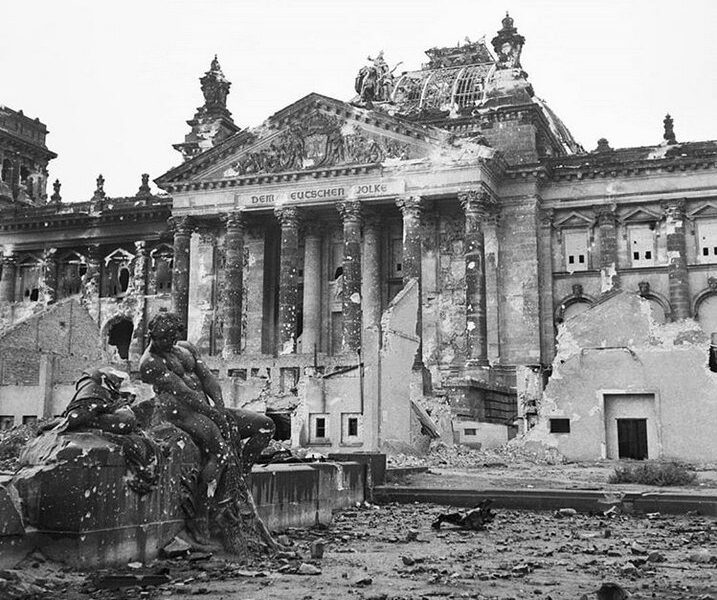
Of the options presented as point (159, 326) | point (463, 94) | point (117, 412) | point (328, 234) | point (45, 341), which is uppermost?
point (463, 94)

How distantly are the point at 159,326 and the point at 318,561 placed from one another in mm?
2593

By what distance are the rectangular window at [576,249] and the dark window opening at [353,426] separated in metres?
17.2

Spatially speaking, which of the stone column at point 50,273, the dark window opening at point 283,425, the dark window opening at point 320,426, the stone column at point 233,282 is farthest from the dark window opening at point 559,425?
the stone column at point 50,273

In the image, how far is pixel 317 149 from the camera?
3994 centimetres

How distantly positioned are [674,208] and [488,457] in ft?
57.3

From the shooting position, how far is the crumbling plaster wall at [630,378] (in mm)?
23344

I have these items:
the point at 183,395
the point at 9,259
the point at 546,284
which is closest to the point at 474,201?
the point at 546,284

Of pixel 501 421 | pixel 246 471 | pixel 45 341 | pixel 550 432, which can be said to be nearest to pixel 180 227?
pixel 45 341

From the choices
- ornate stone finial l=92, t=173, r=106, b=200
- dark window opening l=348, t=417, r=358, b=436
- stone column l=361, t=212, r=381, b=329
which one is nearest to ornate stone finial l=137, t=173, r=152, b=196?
ornate stone finial l=92, t=173, r=106, b=200

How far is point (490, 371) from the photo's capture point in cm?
3606

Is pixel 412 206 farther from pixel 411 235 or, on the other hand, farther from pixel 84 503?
pixel 84 503

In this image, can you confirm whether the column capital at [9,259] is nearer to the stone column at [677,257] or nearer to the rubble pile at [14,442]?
the rubble pile at [14,442]

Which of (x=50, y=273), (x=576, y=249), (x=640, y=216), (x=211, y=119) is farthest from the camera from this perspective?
(x=50, y=273)

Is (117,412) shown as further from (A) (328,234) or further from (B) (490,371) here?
(A) (328,234)
